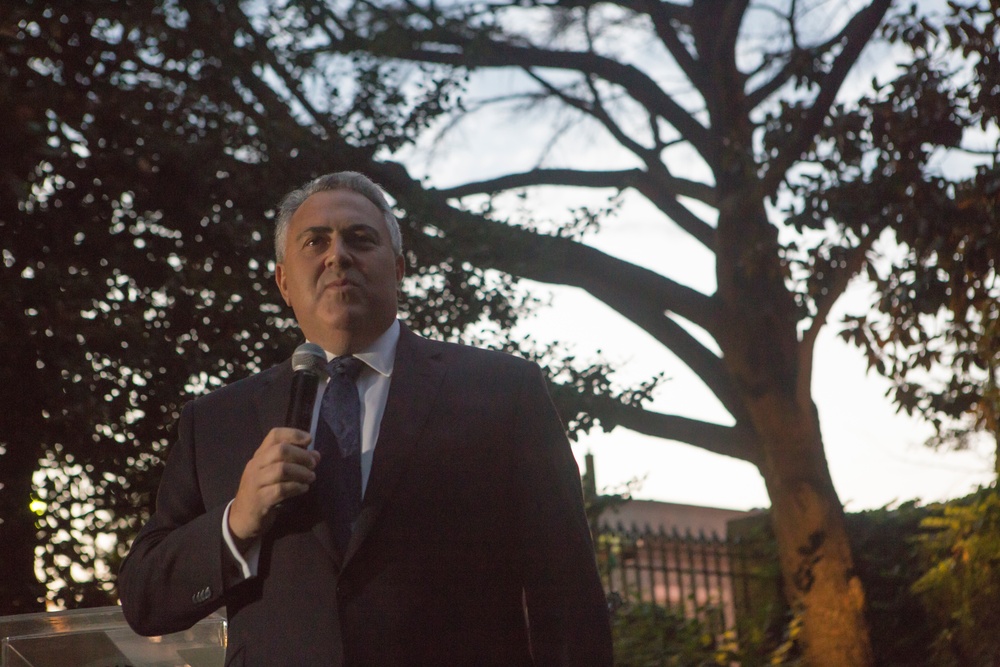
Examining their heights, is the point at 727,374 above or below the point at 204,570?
above

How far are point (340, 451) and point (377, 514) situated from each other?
18 cm

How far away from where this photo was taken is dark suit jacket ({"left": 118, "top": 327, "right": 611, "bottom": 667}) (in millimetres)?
2168

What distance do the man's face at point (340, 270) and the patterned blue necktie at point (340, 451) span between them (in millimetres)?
89

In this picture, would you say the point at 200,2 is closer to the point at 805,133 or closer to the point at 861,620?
the point at 805,133

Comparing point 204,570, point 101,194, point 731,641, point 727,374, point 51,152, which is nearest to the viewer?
point 204,570

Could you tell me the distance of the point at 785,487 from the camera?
10453 millimetres

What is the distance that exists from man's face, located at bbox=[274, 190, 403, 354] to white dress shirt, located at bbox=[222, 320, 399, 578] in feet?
0.10

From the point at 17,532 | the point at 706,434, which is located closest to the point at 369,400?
the point at 17,532

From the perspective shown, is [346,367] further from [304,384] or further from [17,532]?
[17,532]

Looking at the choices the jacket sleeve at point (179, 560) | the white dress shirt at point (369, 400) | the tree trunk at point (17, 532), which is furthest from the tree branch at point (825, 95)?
the jacket sleeve at point (179, 560)

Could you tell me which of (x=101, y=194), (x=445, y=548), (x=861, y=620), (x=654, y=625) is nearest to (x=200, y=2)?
(x=101, y=194)

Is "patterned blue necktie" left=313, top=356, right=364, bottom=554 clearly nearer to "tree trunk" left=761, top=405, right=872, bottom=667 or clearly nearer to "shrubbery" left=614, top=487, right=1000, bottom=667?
"shrubbery" left=614, top=487, right=1000, bottom=667

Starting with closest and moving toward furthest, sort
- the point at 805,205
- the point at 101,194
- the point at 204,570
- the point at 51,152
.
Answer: the point at 204,570 → the point at 51,152 → the point at 101,194 → the point at 805,205

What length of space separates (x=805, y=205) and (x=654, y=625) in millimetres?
4209
